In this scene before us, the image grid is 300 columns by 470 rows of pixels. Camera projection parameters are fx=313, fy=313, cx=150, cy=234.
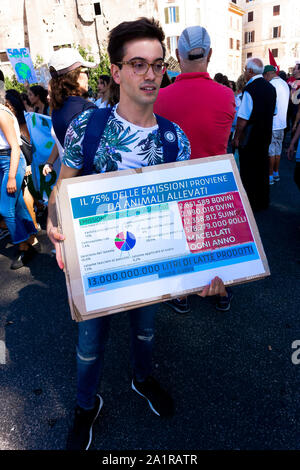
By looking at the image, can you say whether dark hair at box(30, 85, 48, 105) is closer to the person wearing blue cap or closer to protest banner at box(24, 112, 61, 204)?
protest banner at box(24, 112, 61, 204)

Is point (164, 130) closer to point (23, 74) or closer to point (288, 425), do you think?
point (288, 425)

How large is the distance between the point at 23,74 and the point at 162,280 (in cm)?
945

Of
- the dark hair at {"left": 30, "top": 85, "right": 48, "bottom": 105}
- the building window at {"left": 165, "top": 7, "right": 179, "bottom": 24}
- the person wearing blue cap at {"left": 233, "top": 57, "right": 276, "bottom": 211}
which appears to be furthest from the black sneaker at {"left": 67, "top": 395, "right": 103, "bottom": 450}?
the building window at {"left": 165, "top": 7, "right": 179, "bottom": 24}

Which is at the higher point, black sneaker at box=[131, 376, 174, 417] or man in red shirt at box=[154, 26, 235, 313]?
man in red shirt at box=[154, 26, 235, 313]

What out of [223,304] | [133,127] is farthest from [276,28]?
[133,127]

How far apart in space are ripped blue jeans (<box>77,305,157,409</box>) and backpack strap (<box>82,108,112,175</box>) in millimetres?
753

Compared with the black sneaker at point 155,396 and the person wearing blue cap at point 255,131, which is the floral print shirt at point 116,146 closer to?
the black sneaker at point 155,396

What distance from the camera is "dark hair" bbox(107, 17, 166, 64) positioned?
1.33 meters

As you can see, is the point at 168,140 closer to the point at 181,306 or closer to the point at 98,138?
the point at 98,138

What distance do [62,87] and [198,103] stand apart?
50.1 inches

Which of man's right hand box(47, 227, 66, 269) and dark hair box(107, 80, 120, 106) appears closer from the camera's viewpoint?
man's right hand box(47, 227, 66, 269)

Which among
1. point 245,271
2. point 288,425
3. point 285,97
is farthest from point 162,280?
point 285,97

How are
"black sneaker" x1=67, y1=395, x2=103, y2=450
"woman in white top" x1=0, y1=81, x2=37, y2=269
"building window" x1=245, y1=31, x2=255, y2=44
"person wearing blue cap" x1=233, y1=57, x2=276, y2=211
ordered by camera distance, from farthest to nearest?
"building window" x1=245, y1=31, x2=255, y2=44 < "person wearing blue cap" x1=233, y1=57, x2=276, y2=211 < "woman in white top" x1=0, y1=81, x2=37, y2=269 < "black sneaker" x1=67, y1=395, x2=103, y2=450
